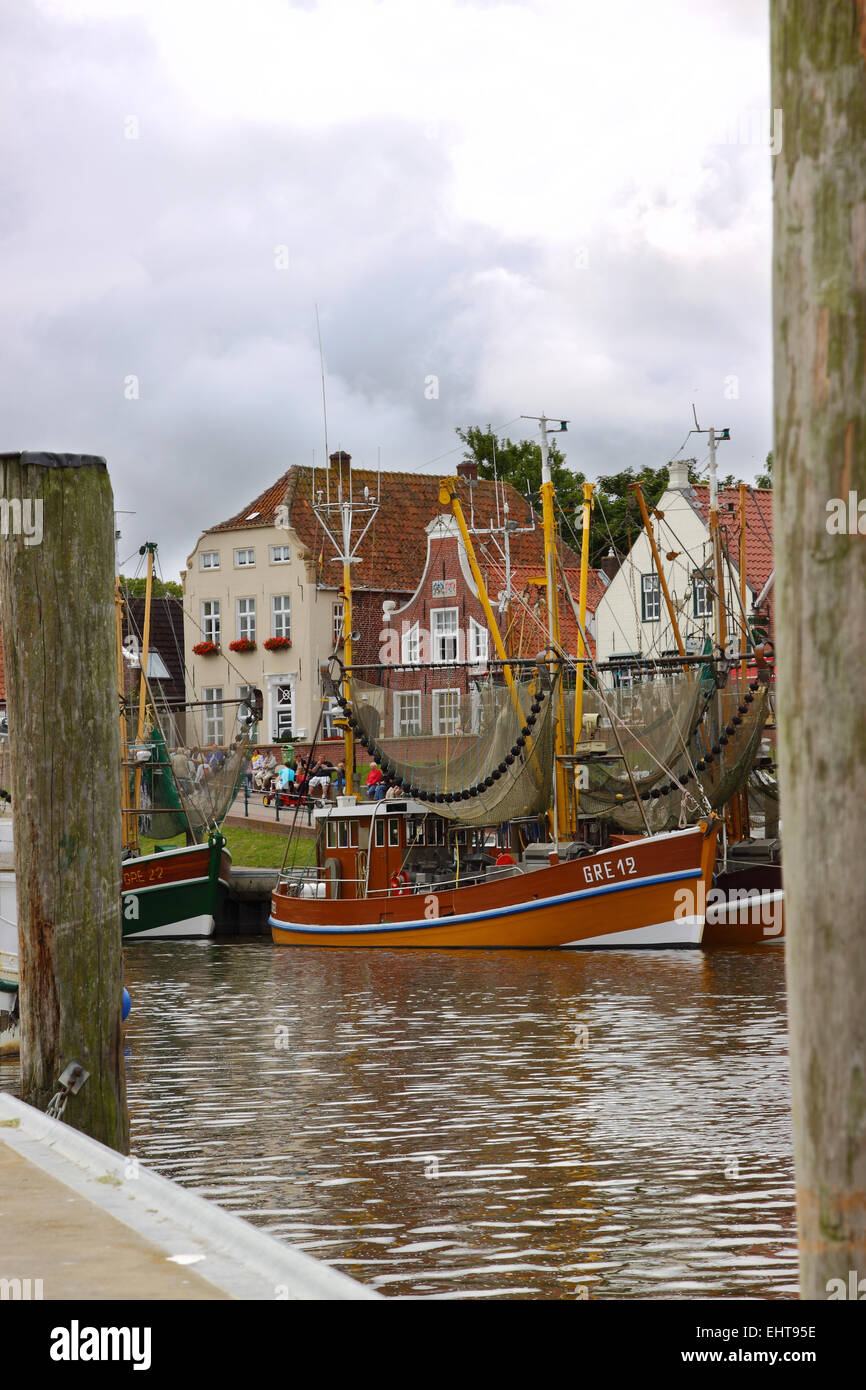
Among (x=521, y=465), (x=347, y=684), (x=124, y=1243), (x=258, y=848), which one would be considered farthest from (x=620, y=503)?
(x=124, y=1243)

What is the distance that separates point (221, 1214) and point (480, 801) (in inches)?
1041

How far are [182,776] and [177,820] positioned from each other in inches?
57.8

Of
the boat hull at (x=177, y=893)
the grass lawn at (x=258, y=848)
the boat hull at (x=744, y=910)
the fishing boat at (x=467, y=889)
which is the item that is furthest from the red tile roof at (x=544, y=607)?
the boat hull at (x=744, y=910)

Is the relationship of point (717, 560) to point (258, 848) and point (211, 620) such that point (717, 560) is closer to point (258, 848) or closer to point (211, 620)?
point (258, 848)

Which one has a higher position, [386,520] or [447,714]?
[386,520]

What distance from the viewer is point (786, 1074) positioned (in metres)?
15.7

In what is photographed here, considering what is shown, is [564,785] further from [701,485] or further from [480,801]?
[701,485]

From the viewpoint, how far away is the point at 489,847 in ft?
116

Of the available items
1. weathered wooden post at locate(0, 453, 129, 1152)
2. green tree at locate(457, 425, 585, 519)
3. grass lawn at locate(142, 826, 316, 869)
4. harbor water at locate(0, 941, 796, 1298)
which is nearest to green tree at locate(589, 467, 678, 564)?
green tree at locate(457, 425, 585, 519)

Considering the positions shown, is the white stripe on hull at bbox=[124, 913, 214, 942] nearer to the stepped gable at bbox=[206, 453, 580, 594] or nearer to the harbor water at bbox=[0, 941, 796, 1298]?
the harbor water at bbox=[0, 941, 796, 1298]

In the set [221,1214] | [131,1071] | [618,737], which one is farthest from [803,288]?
[618,737]

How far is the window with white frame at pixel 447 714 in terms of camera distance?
33719 millimetres

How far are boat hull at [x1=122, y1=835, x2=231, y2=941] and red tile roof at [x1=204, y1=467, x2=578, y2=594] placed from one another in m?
24.6

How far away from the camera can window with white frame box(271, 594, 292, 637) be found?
62500 millimetres
